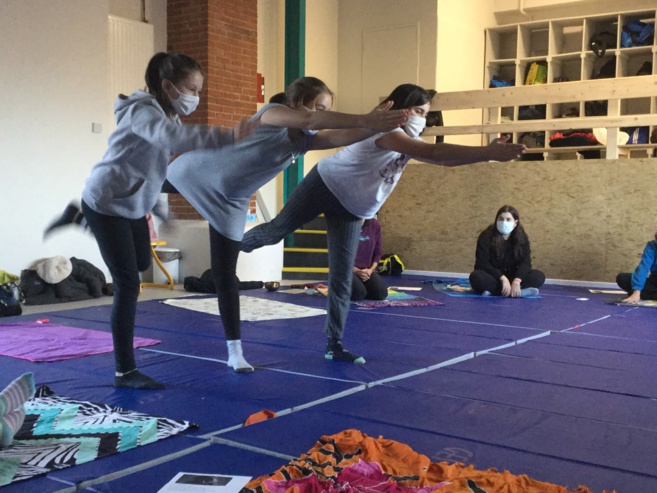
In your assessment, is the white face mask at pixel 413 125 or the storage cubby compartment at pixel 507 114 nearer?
the white face mask at pixel 413 125

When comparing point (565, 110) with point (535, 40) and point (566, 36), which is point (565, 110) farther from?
point (535, 40)

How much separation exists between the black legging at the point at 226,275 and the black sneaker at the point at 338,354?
1.63 feet

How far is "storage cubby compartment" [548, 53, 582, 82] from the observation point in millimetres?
10969

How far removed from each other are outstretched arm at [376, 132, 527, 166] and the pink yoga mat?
1722 millimetres

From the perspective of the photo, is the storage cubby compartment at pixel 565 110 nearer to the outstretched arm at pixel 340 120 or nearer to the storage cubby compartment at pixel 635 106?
the storage cubby compartment at pixel 635 106

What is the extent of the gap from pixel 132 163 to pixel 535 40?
32.9 ft

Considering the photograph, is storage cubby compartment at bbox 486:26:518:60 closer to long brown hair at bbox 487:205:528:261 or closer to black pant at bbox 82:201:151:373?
long brown hair at bbox 487:205:528:261

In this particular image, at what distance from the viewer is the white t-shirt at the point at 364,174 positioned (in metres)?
3.19

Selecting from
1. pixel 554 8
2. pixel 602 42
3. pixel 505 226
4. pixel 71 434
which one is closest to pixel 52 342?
pixel 71 434

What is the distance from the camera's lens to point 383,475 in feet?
6.02

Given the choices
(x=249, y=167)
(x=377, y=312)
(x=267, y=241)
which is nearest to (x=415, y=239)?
(x=377, y=312)

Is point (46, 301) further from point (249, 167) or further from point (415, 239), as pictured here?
point (415, 239)

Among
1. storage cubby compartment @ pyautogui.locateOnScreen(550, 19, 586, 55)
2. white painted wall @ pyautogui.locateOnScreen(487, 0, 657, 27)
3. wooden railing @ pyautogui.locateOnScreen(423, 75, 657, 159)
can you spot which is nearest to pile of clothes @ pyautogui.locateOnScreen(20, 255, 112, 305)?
wooden railing @ pyautogui.locateOnScreen(423, 75, 657, 159)

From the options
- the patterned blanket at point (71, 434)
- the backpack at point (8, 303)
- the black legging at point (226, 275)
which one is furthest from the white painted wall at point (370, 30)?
the patterned blanket at point (71, 434)
